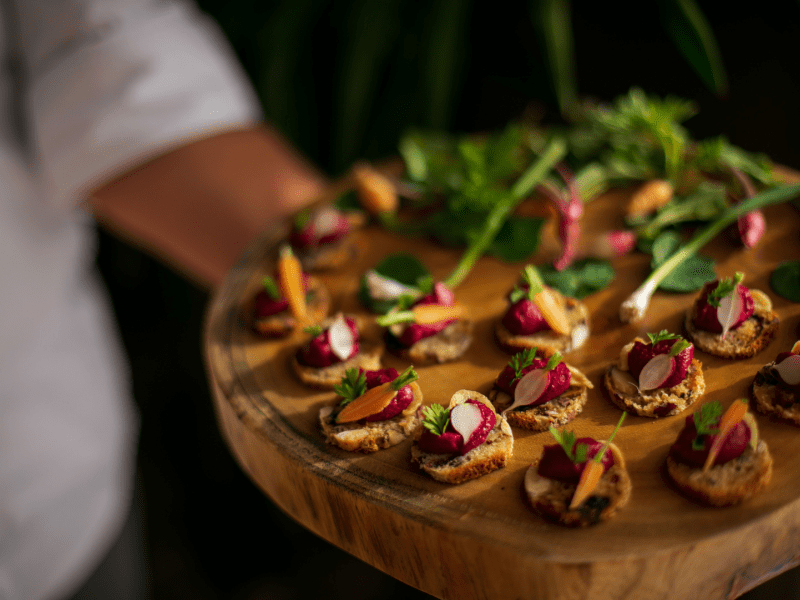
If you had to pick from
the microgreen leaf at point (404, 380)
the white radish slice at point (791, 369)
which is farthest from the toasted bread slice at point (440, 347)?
the white radish slice at point (791, 369)

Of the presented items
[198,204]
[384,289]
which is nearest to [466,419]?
[384,289]

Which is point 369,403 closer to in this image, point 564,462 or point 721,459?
point 564,462

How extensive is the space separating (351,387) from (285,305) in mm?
205

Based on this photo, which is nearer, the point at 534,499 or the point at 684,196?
the point at 534,499

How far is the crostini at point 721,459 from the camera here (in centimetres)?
50

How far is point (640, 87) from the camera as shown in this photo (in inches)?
55.7

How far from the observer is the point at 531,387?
1.99 ft

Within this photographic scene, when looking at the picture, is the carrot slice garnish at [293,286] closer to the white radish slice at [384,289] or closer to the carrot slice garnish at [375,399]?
the white radish slice at [384,289]

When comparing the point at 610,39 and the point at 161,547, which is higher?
the point at 610,39

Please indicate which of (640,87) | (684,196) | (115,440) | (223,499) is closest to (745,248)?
(684,196)

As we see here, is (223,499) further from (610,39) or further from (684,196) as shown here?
(610,39)

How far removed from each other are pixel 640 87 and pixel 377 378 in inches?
44.0

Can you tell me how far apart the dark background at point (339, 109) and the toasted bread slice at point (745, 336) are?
2.62 ft

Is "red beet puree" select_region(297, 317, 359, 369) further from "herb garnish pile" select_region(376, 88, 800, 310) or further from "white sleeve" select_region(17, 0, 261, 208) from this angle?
"white sleeve" select_region(17, 0, 261, 208)
